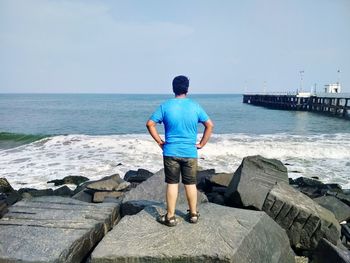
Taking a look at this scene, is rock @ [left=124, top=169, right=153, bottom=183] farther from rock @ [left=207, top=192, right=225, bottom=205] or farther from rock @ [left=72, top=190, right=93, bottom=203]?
rock @ [left=207, top=192, right=225, bottom=205]

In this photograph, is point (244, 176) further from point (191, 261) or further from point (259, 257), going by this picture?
point (191, 261)

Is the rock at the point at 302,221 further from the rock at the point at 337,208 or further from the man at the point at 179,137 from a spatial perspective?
the man at the point at 179,137

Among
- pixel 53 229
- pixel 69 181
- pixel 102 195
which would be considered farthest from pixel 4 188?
pixel 53 229

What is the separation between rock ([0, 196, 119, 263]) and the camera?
3.42 m

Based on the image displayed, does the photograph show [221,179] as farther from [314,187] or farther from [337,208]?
[314,187]

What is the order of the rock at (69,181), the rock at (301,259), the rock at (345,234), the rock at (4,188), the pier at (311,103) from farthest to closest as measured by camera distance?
1. the pier at (311,103)
2. the rock at (69,181)
3. the rock at (4,188)
4. the rock at (345,234)
5. the rock at (301,259)

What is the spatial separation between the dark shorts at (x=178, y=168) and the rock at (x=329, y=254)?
1.58 metres

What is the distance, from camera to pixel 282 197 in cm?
493

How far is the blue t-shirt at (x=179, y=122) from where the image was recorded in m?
3.78

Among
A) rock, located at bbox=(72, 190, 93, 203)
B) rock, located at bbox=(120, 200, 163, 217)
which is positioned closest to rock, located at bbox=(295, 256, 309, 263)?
rock, located at bbox=(120, 200, 163, 217)

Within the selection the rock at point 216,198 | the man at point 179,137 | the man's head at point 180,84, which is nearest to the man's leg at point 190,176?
the man at point 179,137

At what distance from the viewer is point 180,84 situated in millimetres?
3840

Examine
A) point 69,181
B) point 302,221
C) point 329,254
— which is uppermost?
point 329,254

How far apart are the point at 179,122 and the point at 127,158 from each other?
1042 cm
